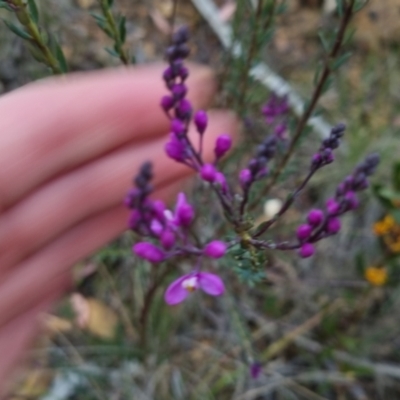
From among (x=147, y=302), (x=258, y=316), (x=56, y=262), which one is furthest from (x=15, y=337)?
(x=258, y=316)

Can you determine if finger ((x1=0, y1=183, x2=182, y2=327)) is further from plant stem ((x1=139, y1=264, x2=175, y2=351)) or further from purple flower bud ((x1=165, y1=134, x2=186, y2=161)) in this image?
purple flower bud ((x1=165, y1=134, x2=186, y2=161))

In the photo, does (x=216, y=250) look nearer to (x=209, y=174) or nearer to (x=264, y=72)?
(x=209, y=174)

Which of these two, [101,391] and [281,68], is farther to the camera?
[281,68]

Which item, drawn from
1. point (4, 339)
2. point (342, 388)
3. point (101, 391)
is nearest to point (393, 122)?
point (342, 388)

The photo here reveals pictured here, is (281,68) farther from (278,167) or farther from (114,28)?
(114,28)

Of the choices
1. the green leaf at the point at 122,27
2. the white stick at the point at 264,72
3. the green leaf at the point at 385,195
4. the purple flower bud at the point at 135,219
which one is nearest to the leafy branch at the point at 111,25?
the green leaf at the point at 122,27

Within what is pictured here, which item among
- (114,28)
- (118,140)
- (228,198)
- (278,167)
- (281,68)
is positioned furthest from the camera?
(281,68)
